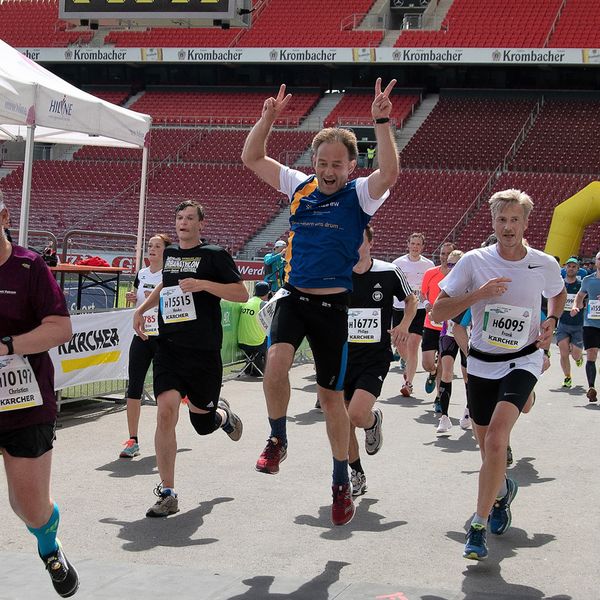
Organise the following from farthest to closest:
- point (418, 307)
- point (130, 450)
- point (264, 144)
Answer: point (418, 307), point (130, 450), point (264, 144)

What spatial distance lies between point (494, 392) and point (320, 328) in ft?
3.66

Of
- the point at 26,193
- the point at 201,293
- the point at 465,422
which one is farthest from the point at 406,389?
the point at 201,293

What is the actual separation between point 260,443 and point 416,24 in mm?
36590

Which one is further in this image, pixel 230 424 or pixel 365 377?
pixel 230 424

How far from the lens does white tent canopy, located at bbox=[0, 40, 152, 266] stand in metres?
9.93

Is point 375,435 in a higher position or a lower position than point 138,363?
lower

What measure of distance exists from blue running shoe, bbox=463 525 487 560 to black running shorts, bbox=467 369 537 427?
2.32ft

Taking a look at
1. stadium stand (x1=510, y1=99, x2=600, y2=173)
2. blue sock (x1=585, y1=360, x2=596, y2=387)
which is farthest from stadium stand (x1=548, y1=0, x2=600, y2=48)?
blue sock (x1=585, y1=360, x2=596, y2=387)

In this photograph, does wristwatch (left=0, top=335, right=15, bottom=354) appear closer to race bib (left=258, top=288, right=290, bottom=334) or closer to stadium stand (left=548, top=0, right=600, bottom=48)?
race bib (left=258, top=288, right=290, bottom=334)

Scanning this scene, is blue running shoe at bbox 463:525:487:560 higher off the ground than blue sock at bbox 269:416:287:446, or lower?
lower

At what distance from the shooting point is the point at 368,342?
762cm

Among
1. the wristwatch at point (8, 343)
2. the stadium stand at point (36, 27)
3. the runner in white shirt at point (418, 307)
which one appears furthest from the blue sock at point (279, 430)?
the stadium stand at point (36, 27)

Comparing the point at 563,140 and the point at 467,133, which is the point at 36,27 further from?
the point at 563,140

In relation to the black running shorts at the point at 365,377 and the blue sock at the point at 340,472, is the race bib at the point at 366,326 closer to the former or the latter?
the black running shorts at the point at 365,377
